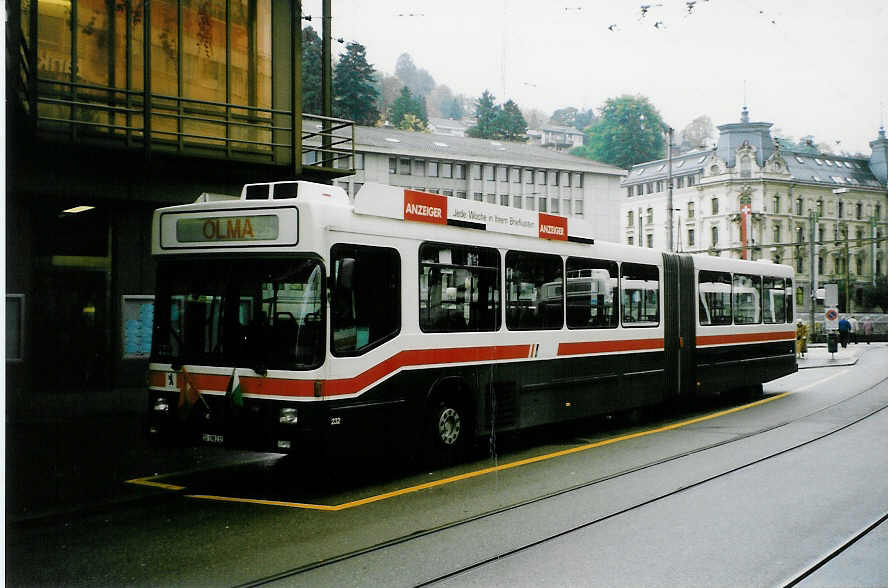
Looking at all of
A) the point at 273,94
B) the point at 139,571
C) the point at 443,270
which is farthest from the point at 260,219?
the point at 273,94

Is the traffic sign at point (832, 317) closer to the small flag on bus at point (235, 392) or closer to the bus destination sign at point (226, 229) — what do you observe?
the bus destination sign at point (226, 229)

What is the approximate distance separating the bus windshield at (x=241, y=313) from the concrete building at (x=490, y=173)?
20.3 metres

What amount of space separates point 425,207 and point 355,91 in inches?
420

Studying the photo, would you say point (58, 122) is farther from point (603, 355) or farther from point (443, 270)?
point (603, 355)

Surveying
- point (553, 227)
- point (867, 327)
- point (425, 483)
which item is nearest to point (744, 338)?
point (553, 227)

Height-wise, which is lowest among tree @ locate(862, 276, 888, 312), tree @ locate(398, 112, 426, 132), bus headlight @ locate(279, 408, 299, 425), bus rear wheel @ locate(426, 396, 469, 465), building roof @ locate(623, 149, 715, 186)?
bus rear wheel @ locate(426, 396, 469, 465)

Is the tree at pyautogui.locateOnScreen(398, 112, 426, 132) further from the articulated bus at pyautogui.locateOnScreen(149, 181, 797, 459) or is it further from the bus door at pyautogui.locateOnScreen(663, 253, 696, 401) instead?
the articulated bus at pyautogui.locateOnScreen(149, 181, 797, 459)

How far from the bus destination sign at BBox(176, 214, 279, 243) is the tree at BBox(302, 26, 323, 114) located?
9.09m

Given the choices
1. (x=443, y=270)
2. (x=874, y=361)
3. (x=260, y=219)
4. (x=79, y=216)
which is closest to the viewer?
(x=260, y=219)

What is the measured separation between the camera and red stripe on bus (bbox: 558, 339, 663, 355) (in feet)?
42.7

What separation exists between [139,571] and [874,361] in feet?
110

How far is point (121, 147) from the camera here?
14664 mm

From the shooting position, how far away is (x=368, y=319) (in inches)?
371

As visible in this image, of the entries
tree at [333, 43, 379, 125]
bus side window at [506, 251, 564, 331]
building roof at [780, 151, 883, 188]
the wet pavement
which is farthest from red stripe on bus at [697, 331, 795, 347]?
building roof at [780, 151, 883, 188]
